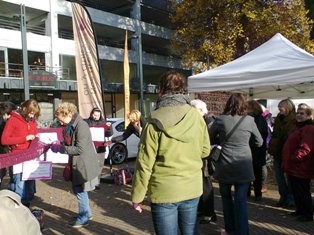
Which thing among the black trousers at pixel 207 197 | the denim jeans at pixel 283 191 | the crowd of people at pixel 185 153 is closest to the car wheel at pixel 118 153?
the crowd of people at pixel 185 153

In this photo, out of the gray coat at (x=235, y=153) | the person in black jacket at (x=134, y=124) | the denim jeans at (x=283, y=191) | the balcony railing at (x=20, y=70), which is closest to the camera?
the gray coat at (x=235, y=153)

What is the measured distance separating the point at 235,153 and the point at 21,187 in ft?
10.8

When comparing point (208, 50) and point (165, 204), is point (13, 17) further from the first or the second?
point (165, 204)

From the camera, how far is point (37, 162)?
16.8 ft

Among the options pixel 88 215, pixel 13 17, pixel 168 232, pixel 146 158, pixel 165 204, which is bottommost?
pixel 88 215

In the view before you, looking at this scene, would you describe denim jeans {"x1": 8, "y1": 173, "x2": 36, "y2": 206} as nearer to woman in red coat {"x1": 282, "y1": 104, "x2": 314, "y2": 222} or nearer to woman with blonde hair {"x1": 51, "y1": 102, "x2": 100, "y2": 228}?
woman with blonde hair {"x1": 51, "y1": 102, "x2": 100, "y2": 228}

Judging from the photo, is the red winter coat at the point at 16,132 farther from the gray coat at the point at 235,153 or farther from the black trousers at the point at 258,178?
the black trousers at the point at 258,178

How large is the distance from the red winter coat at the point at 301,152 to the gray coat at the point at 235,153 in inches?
45.0

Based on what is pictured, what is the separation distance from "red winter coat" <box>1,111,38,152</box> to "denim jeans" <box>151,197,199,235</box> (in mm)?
3057

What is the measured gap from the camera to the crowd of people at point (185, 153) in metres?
2.74

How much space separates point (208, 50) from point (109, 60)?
531 inches

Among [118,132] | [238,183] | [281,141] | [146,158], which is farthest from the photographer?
[118,132]

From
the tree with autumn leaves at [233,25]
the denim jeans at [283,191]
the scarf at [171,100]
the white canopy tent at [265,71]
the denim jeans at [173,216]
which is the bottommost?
the denim jeans at [283,191]

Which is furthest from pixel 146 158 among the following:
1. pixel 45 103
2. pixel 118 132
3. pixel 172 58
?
pixel 172 58
